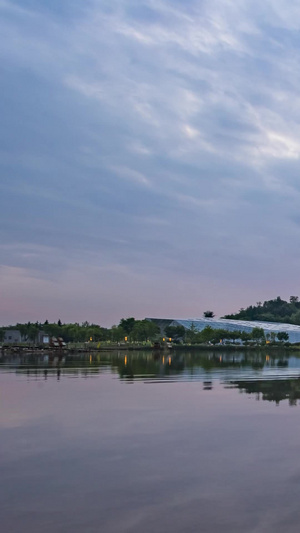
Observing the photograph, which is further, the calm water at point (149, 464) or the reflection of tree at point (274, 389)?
the reflection of tree at point (274, 389)

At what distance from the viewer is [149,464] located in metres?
19.7

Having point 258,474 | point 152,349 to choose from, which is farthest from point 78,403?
point 152,349

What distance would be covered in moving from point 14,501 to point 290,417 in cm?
1808

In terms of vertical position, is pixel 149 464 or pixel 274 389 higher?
pixel 274 389

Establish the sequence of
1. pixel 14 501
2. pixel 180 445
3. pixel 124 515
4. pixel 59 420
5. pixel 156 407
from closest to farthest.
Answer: pixel 124 515 < pixel 14 501 < pixel 180 445 < pixel 59 420 < pixel 156 407

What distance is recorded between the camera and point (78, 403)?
34.6 m

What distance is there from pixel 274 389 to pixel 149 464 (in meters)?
26.6

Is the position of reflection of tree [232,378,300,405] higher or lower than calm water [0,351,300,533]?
higher

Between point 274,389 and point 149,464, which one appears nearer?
point 149,464

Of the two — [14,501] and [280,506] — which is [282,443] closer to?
[280,506]

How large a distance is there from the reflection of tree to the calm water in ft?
2.20

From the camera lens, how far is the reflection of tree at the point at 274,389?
1492 inches

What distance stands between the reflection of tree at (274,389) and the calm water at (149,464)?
2.20 ft

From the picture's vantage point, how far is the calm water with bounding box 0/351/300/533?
14227mm
